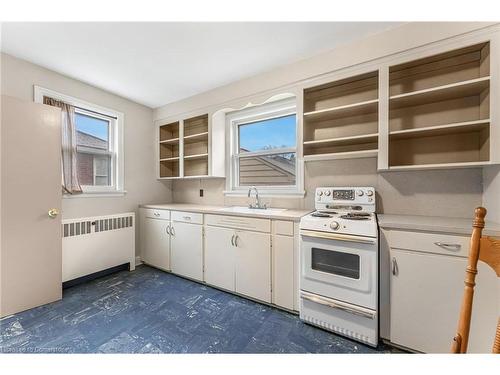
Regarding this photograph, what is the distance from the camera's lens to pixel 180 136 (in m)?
3.18

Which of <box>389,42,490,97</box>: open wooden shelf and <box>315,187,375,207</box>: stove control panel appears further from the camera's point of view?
<box>315,187,375,207</box>: stove control panel

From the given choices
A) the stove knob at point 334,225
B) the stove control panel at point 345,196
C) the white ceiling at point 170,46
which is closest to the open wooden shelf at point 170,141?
the white ceiling at point 170,46

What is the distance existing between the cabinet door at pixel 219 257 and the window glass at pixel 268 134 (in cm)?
128

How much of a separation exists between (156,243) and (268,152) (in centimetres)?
204

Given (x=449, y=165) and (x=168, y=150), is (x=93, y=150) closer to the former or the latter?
(x=168, y=150)

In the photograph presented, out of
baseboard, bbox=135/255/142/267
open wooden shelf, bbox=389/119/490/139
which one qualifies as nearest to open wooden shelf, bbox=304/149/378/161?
open wooden shelf, bbox=389/119/490/139

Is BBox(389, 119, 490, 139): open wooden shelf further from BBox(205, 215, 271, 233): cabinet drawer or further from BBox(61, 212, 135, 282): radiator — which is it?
BBox(61, 212, 135, 282): radiator

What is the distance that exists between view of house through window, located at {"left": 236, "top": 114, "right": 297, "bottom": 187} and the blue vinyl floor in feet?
4.94

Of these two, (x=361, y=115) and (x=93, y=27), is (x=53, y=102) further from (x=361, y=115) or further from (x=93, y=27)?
(x=361, y=115)

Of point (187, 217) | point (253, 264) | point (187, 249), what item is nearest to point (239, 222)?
point (253, 264)

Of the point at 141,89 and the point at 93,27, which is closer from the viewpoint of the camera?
the point at 93,27

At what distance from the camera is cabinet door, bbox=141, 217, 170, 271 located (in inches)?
112
